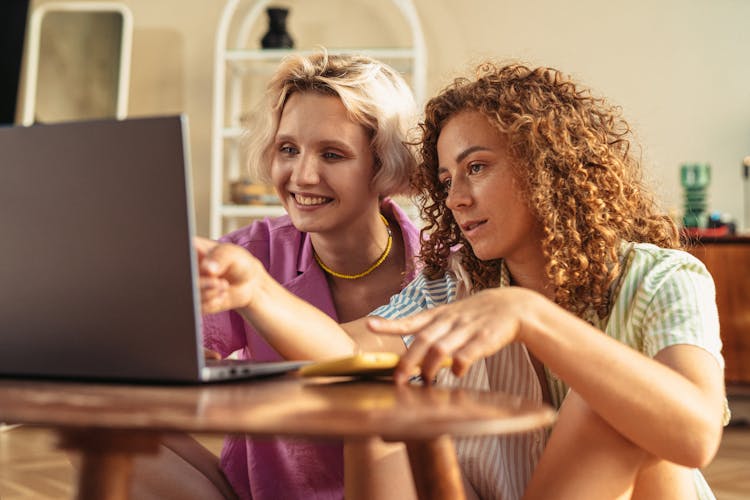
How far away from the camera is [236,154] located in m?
4.00

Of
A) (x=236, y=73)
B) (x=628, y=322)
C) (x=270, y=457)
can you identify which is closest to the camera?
(x=628, y=322)

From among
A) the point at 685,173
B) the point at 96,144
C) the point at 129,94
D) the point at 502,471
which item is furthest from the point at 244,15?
the point at 96,144

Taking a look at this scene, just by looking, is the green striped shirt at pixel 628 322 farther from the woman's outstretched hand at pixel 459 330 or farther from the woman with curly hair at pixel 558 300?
the woman's outstretched hand at pixel 459 330

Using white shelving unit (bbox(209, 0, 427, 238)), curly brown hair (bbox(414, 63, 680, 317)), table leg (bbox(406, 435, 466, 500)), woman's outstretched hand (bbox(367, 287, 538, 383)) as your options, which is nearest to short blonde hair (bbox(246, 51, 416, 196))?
curly brown hair (bbox(414, 63, 680, 317))

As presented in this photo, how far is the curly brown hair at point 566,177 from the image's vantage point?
1219 millimetres

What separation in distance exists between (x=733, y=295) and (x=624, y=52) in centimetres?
113

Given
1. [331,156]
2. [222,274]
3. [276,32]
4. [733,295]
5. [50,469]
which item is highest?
[276,32]

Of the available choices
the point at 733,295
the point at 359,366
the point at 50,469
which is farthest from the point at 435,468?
the point at 733,295

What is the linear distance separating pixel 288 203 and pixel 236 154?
95.2 inches

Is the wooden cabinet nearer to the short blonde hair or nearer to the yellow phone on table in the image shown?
the short blonde hair

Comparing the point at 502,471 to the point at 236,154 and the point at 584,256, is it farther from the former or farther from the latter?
the point at 236,154

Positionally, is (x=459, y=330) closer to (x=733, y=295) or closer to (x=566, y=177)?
(x=566, y=177)

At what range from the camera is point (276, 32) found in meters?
3.85

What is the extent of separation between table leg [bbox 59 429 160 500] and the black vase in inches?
131
